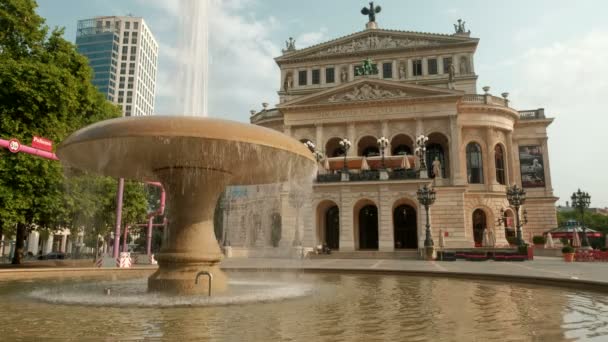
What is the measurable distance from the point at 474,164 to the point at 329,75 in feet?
64.5

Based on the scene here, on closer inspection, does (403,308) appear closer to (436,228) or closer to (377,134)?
(436,228)

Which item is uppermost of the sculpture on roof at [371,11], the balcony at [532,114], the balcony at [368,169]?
the sculpture on roof at [371,11]

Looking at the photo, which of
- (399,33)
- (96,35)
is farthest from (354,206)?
(96,35)

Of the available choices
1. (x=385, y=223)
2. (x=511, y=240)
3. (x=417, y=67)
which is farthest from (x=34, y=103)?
(x=417, y=67)

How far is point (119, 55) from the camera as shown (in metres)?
101

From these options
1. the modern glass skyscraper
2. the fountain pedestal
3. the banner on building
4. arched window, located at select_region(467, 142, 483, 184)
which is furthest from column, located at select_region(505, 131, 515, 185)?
the modern glass skyscraper

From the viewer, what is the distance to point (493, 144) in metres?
44.0

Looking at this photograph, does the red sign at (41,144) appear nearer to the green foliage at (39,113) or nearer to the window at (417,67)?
the green foliage at (39,113)

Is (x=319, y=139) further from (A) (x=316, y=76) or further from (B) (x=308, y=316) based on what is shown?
(B) (x=308, y=316)

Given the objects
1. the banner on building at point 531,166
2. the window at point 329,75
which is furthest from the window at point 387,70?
the banner on building at point 531,166

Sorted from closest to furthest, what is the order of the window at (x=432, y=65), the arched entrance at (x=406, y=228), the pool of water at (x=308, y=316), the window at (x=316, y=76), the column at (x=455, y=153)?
the pool of water at (x=308, y=316) < the arched entrance at (x=406, y=228) < the column at (x=455, y=153) < the window at (x=432, y=65) < the window at (x=316, y=76)

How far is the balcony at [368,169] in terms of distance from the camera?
36.0 m

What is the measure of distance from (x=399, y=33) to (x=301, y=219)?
86.6 feet

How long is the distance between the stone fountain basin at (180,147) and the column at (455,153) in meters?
33.8
